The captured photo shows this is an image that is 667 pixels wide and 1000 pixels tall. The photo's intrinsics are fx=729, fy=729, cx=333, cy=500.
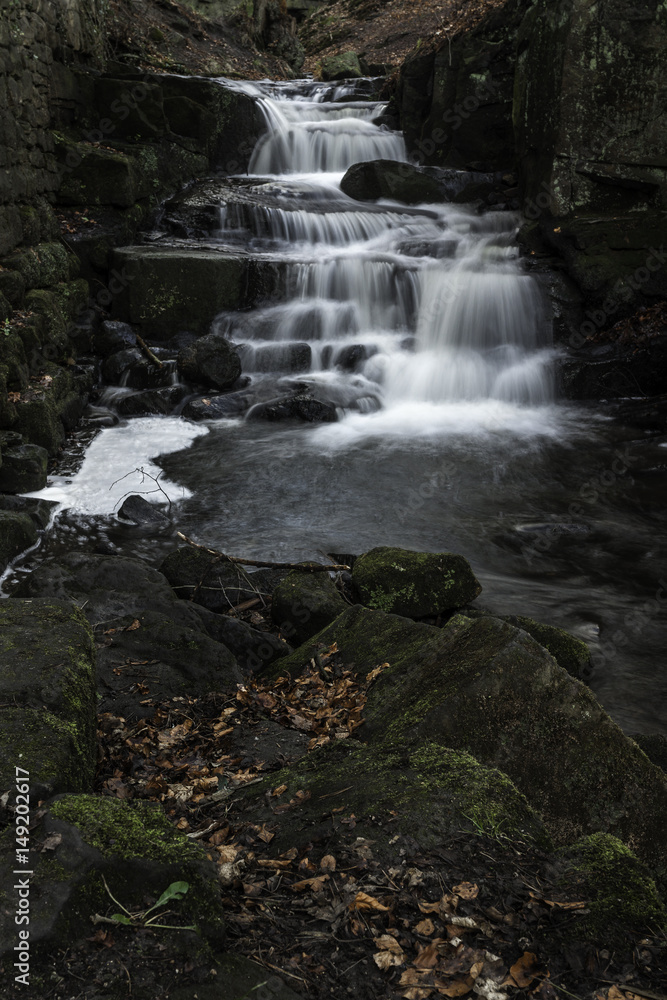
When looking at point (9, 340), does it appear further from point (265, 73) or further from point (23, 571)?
point (265, 73)

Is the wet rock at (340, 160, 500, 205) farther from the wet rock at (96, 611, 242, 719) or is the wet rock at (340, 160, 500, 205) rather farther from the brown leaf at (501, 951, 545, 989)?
the brown leaf at (501, 951, 545, 989)

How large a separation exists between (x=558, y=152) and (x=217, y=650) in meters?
11.1

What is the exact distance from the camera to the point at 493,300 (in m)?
12.0

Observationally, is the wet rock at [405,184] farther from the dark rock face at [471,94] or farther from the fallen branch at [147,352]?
the fallen branch at [147,352]

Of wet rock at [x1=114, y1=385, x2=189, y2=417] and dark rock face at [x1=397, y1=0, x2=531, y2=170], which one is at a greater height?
dark rock face at [x1=397, y1=0, x2=531, y2=170]

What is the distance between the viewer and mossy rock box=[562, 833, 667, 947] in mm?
1831

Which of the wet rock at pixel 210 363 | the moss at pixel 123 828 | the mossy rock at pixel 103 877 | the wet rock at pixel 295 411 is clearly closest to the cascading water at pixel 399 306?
the wet rock at pixel 295 411

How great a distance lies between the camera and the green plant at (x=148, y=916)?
1682 millimetres

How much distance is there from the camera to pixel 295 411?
10188 mm

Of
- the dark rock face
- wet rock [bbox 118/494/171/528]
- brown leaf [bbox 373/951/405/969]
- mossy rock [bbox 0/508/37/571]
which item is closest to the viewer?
brown leaf [bbox 373/951/405/969]

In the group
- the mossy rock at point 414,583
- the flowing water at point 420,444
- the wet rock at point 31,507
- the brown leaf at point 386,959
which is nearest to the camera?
the brown leaf at point 386,959

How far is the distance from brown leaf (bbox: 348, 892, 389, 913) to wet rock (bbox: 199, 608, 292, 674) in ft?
8.01

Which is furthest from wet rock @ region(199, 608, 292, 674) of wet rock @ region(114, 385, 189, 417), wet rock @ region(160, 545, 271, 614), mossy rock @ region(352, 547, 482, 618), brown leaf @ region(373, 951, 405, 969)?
wet rock @ region(114, 385, 189, 417)

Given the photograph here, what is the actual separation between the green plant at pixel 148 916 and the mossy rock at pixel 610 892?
0.98 m
